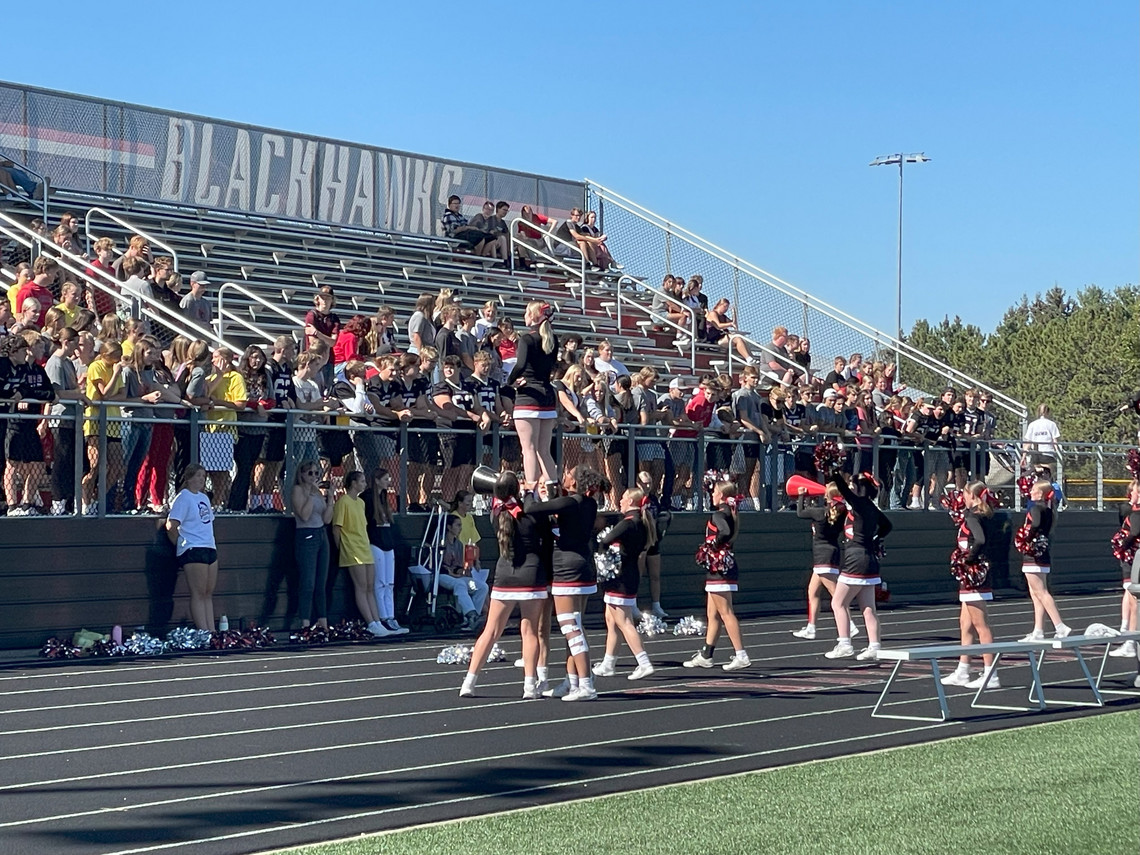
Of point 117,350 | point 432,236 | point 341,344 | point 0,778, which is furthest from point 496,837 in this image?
point 432,236

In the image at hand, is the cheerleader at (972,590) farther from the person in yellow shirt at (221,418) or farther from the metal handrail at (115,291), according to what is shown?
the metal handrail at (115,291)

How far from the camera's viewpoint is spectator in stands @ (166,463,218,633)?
14406 mm

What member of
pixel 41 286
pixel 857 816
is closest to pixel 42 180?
pixel 41 286

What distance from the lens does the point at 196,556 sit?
47.6 ft

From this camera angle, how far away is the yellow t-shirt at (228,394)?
15.0 m

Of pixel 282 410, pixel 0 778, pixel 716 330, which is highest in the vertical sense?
pixel 716 330

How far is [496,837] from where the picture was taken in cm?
732

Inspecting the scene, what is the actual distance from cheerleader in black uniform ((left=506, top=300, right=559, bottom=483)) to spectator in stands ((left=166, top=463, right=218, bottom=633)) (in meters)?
3.03

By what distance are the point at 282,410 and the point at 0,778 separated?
7.02 meters

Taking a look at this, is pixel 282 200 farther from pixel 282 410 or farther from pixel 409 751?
pixel 409 751

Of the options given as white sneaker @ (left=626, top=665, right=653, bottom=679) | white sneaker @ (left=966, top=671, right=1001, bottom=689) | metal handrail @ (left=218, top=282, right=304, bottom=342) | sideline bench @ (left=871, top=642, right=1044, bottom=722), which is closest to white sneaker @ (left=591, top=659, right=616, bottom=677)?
white sneaker @ (left=626, top=665, right=653, bottom=679)

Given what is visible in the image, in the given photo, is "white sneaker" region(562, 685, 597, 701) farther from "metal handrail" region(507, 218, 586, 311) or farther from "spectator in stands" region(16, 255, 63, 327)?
"metal handrail" region(507, 218, 586, 311)

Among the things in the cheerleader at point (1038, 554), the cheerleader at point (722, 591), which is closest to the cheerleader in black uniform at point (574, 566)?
the cheerleader at point (722, 591)

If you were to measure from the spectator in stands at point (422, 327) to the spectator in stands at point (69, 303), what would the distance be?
11.8 feet
